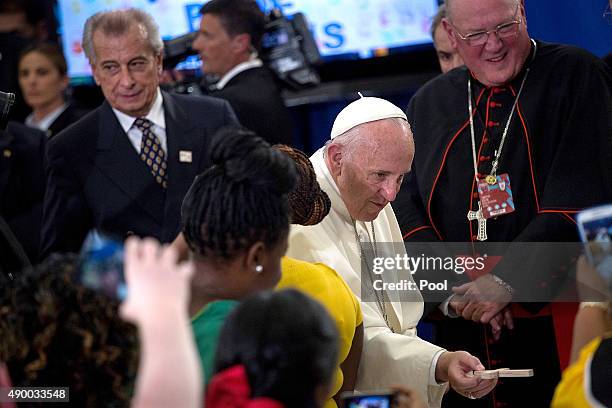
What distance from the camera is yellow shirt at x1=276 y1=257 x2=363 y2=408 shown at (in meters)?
2.81

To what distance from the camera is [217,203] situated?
2.35m

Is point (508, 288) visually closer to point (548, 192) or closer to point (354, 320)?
point (548, 192)

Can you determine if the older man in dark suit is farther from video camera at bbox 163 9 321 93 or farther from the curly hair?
the curly hair

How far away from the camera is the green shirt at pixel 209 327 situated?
219cm

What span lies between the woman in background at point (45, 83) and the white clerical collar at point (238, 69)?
3.43 ft

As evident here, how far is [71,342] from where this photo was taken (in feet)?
6.65

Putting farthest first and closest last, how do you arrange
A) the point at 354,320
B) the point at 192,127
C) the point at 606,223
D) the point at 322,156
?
the point at 192,127, the point at 322,156, the point at 354,320, the point at 606,223

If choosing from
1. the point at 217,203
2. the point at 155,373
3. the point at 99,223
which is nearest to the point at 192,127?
the point at 99,223

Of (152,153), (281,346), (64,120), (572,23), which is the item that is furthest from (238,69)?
(281,346)

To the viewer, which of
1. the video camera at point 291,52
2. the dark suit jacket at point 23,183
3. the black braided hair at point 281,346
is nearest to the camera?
the black braided hair at point 281,346

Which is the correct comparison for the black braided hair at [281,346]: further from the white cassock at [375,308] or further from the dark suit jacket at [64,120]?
the dark suit jacket at [64,120]

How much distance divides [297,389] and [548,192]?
2.12m

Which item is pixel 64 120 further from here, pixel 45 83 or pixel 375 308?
pixel 375 308

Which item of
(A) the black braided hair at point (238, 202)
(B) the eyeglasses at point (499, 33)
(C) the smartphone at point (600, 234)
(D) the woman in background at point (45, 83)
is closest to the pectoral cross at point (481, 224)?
(B) the eyeglasses at point (499, 33)
